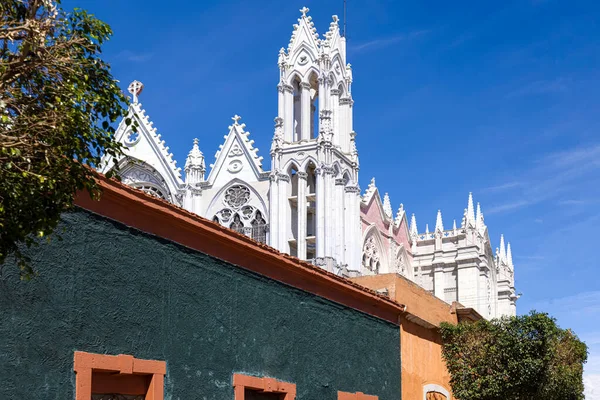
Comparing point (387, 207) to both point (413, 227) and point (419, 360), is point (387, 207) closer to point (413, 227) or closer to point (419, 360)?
point (413, 227)

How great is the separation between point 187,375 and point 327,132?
30139 millimetres

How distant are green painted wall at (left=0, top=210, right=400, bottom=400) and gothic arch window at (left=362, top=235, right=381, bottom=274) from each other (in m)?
31.0

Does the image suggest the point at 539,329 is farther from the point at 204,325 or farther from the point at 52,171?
the point at 52,171

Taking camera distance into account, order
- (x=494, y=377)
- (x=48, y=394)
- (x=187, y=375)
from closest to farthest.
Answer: (x=48, y=394) < (x=187, y=375) < (x=494, y=377)

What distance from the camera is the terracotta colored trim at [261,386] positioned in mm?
11141

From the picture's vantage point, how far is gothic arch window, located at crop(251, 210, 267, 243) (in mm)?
41094

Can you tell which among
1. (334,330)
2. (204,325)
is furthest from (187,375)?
(334,330)

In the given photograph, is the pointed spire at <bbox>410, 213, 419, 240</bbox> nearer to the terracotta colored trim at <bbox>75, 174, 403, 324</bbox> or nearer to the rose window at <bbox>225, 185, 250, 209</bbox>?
the rose window at <bbox>225, 185, 250, 209</bbox>

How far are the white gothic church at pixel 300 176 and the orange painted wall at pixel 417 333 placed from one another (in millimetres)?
20108

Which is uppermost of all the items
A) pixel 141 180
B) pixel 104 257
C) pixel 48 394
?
pixel 141 180

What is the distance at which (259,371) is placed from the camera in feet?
38.5

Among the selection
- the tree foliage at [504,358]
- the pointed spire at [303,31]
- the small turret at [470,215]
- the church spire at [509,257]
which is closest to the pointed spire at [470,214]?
the small turret at [470,215]

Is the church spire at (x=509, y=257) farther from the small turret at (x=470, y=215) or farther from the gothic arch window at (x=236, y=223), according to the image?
the gothic arch window at (x=236, y=223)

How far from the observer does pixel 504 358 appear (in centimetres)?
1736
